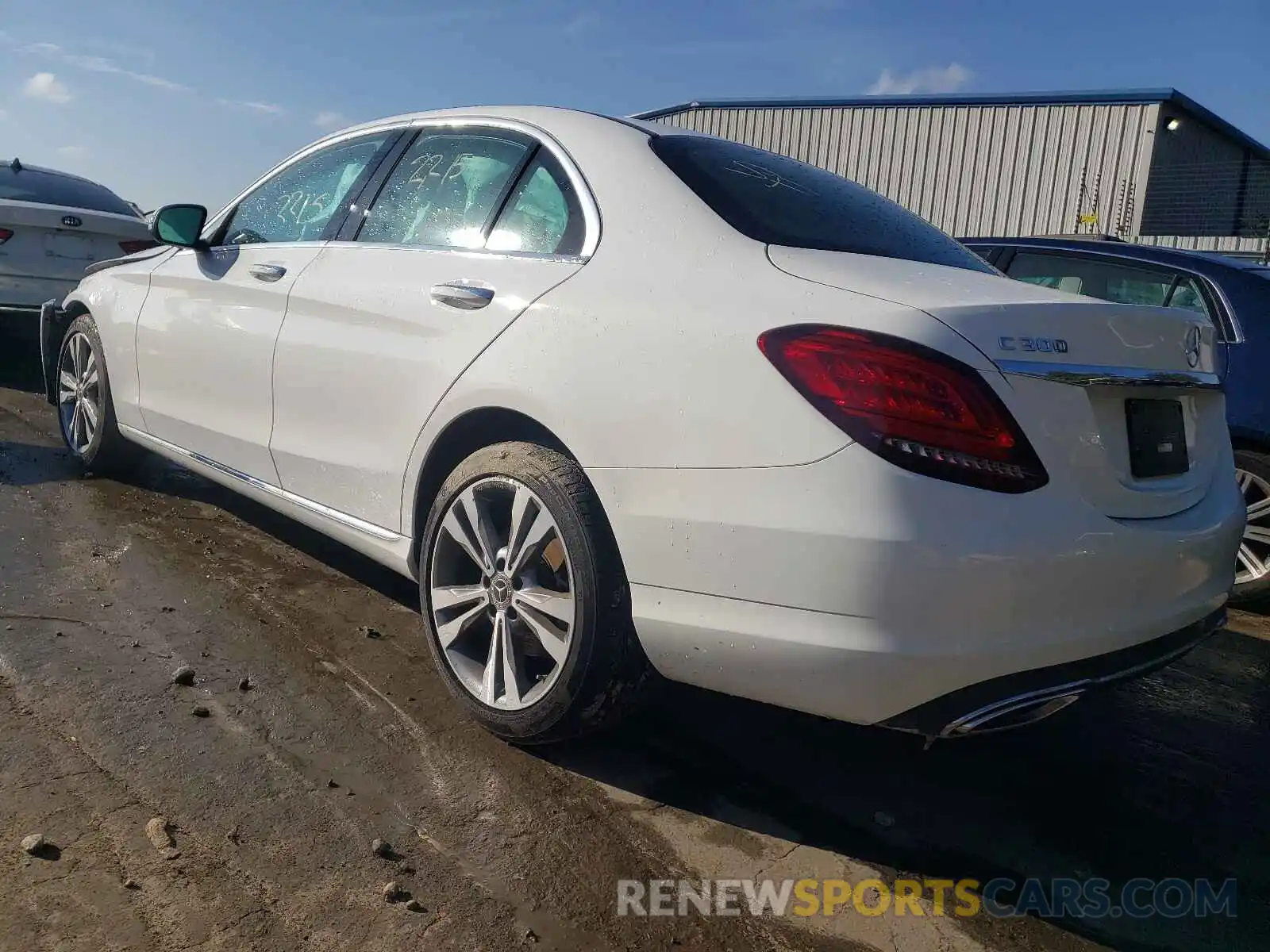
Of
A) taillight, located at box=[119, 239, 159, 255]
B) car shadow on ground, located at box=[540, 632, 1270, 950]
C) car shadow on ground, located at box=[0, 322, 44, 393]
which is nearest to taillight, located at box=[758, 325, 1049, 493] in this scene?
car shadow on ground, located at box=[540, 632, 1270, 950]

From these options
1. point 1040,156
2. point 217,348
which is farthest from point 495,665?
point 1040,156

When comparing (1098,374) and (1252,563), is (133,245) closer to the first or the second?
(1098,374)

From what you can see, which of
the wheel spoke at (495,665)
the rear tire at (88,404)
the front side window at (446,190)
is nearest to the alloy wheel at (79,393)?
the rear tire at (88,404)

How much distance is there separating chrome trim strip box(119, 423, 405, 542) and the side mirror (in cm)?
83

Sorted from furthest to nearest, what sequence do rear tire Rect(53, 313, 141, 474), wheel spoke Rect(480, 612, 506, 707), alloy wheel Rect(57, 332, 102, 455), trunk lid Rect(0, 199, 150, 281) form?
trunk lid Rect(0, 199, 150, 281) < alloy wheel Rect(57, 332, 102, 455) < rear tire Rect(53, 313, 141, 474) < wheel spoke Rect(480, 612, 506, 707)

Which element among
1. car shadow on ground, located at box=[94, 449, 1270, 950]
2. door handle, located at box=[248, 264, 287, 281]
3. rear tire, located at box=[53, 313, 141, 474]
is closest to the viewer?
car shadow on ground, located at box=[94, 449, 1270, 950]

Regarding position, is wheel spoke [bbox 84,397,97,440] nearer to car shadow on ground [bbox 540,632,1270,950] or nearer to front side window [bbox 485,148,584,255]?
front side window [bbox 485,148,584,255]

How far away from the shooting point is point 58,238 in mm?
6992

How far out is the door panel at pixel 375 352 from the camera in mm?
2779

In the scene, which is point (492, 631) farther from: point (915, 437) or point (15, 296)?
point (15, 296)

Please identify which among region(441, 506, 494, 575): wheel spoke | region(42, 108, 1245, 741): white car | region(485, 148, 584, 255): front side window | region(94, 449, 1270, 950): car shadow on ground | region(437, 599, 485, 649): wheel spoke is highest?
region(485, 148, 584, 255): front side window

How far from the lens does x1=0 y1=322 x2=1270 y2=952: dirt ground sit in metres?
2.04

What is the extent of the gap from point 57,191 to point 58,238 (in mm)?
843

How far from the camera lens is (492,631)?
2742 millimetres
